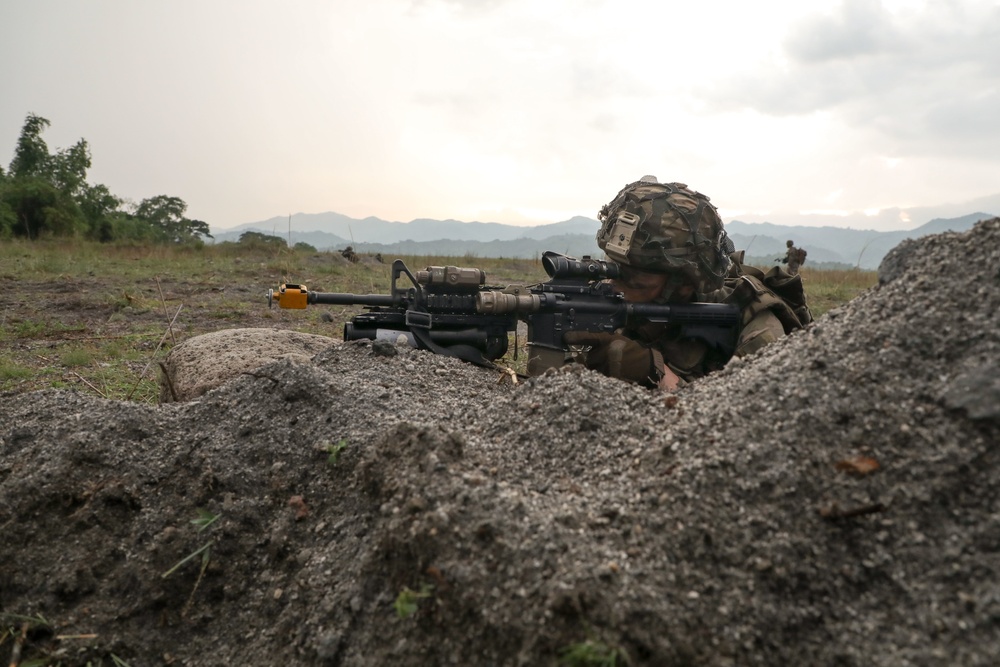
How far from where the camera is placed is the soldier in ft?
14.5

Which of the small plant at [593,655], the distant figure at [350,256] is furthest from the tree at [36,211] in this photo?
the small plant at [593,655]

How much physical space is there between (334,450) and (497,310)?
1.76m

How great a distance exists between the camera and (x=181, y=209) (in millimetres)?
36531

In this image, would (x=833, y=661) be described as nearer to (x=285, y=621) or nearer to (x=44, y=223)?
(x=285, y=621)

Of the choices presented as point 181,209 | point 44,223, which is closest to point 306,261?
point 44,223

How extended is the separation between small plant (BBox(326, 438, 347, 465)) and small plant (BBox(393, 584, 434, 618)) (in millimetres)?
817

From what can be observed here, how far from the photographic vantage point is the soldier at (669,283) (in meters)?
4.41

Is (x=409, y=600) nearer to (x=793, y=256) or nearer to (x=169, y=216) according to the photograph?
(x=793, y=256)

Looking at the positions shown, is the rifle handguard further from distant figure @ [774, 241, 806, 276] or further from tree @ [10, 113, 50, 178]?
tree @ [10, 113, 50, 178]

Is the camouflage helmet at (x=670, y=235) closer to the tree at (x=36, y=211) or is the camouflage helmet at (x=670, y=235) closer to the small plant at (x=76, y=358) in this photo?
the small plant at (x=76, y=358)

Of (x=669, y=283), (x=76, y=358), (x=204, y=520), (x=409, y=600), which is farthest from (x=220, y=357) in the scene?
(x=409, y=600)

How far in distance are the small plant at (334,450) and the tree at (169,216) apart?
34.3m

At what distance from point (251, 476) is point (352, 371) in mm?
881

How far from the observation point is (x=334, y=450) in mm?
2561
